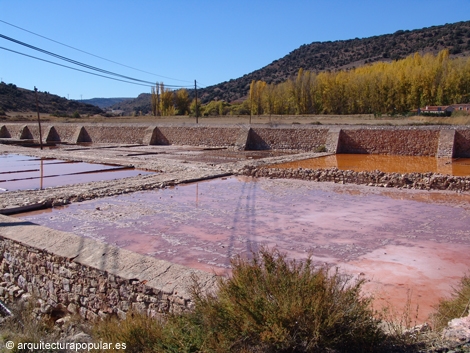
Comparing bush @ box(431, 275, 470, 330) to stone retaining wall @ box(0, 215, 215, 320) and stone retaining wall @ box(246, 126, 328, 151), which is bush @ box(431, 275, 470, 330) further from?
stone retaining wall @ box(246, 126, 328, 151)

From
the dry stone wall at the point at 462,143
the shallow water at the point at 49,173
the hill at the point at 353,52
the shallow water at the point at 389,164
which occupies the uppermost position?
the hill at the point at 353,52

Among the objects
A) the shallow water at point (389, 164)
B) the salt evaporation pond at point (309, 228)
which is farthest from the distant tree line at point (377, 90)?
the salt evaporation pond at point (309, 228)

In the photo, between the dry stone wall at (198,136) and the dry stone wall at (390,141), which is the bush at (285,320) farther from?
the dry stone wall at (198,136)

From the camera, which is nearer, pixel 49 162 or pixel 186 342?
pixel 186 342

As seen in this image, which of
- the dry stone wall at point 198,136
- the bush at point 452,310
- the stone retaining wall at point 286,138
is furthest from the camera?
the dry stone wall at point 198,136

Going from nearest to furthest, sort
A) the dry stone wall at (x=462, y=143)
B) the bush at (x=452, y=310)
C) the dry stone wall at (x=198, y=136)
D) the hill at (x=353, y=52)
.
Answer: the bush at (x=452, y=310)
the dry stone wall at (x=462, y=143)
the dry stone wall at (x=198, y=136)
the hill at (x=353, y=52)

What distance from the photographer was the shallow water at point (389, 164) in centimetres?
1797

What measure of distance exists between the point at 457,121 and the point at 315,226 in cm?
2558

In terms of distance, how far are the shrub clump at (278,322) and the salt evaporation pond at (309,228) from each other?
6.63 ft

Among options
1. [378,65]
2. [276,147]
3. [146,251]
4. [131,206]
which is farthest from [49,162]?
[378,65]

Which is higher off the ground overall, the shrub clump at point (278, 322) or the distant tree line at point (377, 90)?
the distant tree line at point (377, 90)

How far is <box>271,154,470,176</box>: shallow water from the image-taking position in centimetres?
1797

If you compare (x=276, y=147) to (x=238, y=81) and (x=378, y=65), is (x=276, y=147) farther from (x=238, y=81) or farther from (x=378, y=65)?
(x=238, y=81)

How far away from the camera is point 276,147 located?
28312 mm
